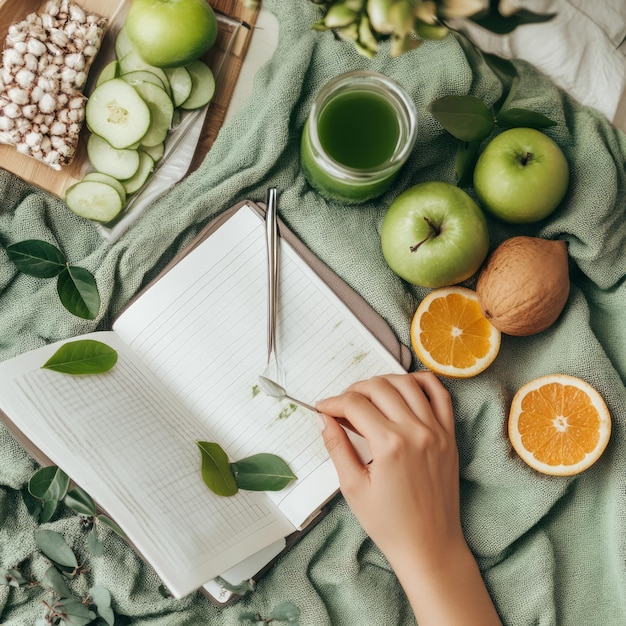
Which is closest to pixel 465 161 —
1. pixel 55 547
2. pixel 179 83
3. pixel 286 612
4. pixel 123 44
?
pixel 179 83

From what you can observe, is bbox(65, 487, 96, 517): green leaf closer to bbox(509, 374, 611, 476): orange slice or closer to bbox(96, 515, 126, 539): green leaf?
bbox(96, 515, 126, 539): green leaf

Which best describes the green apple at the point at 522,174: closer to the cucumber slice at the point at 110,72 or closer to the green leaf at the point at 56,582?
the cucumber slice at the point at 110,72

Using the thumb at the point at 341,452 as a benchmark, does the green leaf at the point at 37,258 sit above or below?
above

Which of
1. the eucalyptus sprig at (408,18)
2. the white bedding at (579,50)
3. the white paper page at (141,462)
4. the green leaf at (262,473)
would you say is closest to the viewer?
the eucalyptus sprig at (408,18)

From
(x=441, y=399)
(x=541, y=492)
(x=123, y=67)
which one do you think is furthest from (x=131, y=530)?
(x=123, y=67)

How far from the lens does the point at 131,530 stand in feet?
2.34

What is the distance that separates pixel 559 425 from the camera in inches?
31.8

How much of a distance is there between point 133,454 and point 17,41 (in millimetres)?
601

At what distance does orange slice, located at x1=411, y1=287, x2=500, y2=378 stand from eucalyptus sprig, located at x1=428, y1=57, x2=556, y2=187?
16 centimetres

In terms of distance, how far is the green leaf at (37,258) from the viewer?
2.86 feet

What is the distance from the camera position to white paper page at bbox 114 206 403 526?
860mm

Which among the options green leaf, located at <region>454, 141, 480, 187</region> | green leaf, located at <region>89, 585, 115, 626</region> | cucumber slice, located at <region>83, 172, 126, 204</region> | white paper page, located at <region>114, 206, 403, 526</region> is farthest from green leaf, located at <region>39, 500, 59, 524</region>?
green leaf, located at <region>454, 141, 480, 187</region>

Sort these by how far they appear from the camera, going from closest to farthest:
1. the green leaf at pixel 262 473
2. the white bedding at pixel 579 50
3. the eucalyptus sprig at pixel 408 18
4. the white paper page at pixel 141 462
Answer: the eucalyptus sprig at pixel 408 18 < the white paper page at pixel 141 462 < the green leaf at pixel 262 473 < the white bedding at pixel 579 50

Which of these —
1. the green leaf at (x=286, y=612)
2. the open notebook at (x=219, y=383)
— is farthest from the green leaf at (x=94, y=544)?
the green leaf at (x=286, y=612)
